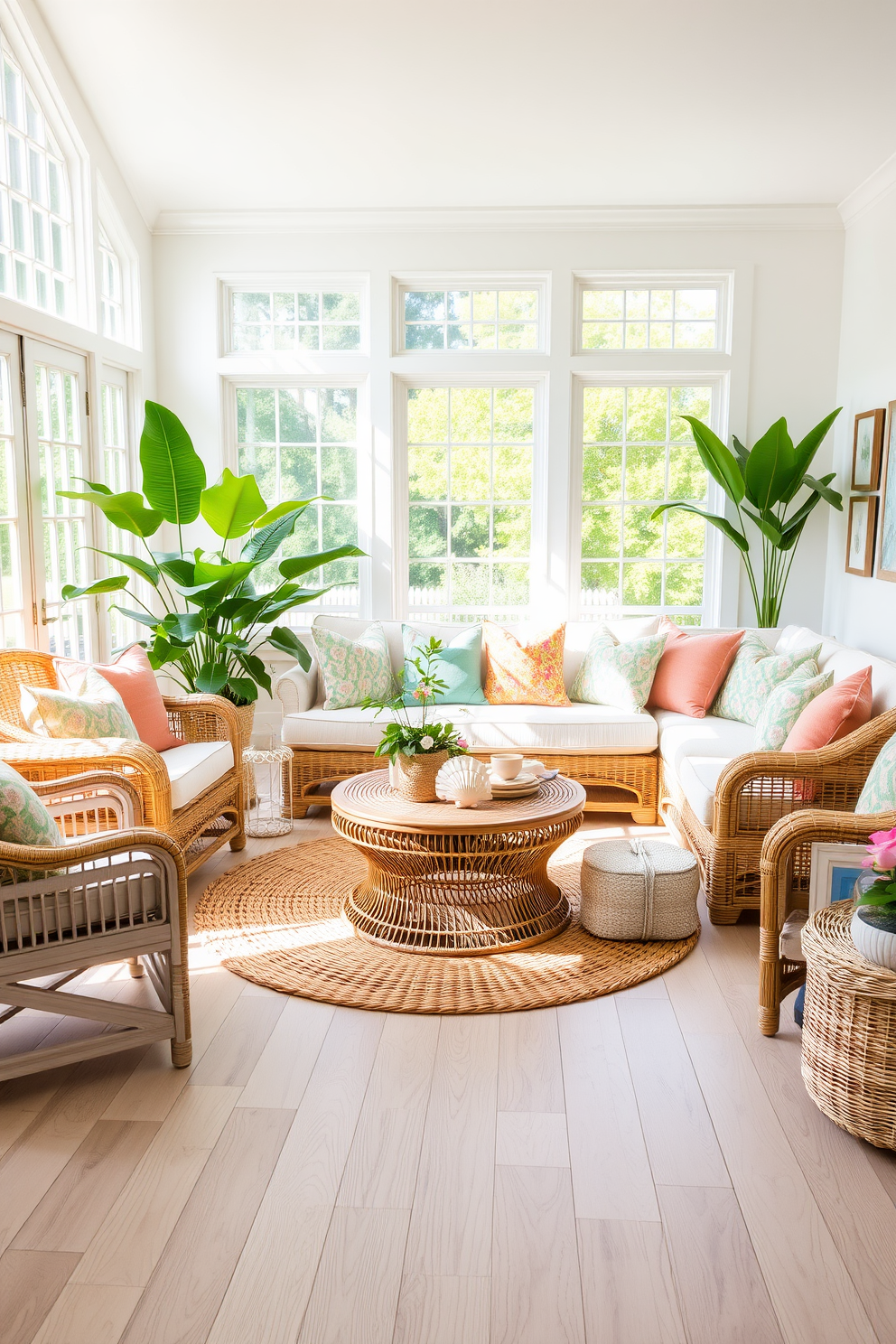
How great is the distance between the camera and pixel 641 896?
3398 millimetres

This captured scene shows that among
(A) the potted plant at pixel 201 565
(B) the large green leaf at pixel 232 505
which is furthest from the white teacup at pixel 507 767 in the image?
(B) the large green leaf at pixel 232 505

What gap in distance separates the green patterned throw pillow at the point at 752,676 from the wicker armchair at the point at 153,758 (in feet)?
7.16

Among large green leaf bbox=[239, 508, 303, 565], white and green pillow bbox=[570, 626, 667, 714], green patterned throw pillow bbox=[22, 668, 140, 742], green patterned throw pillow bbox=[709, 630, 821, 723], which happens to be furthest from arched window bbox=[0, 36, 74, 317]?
green patterned throw pillow bbox=[709, 630, 821, 723]

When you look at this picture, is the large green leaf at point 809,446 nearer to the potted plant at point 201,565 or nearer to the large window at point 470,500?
the large window at point 470,500

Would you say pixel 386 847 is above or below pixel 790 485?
below

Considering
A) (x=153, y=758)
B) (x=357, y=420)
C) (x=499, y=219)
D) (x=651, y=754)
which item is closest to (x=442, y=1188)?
(x=153, y=758)

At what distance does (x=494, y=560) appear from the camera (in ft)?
19.8

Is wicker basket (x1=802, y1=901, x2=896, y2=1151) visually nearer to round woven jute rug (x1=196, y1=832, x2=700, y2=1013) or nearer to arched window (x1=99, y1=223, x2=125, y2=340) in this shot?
round woven jute rug (x1=196, y1=832, x2=700, y2=1013)

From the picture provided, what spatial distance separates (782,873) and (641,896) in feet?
2.17

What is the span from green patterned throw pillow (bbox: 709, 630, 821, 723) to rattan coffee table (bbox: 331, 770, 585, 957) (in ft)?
4.31

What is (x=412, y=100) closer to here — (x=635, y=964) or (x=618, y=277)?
(x=618, y=277)

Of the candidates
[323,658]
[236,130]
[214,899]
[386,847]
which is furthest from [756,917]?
[236,130]

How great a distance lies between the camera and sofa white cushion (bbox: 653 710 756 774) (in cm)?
423

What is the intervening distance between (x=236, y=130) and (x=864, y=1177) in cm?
503
